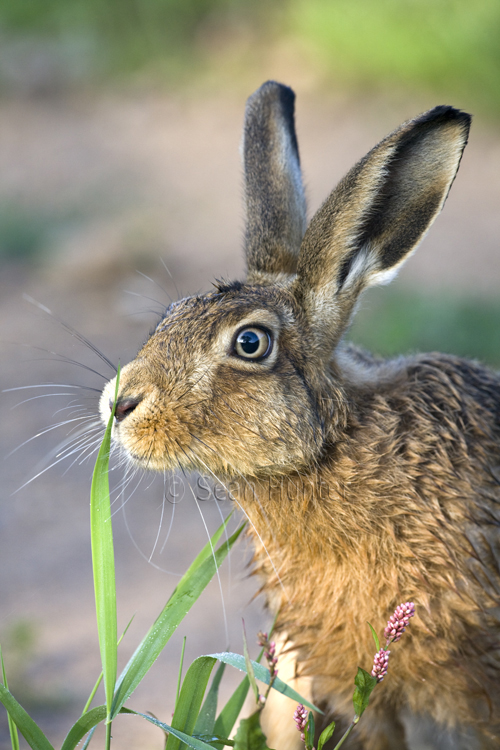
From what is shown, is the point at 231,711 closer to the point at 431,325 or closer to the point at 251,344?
the point at 251,344

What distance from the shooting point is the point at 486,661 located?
257cm

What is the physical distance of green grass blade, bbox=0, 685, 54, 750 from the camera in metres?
2.06

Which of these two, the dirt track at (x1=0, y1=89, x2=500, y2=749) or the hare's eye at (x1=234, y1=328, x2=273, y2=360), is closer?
the hare's eye at (x1=234, y1=328, x2=273, y2=360)

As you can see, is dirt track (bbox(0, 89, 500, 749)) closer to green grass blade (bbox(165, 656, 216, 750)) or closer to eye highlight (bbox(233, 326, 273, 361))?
eye highlight (bbox(233, 326, 273, 361))

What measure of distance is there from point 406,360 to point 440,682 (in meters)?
1.07

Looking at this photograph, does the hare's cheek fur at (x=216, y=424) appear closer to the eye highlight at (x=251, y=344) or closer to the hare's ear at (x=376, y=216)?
the eye highlight at (x=251, y=344)

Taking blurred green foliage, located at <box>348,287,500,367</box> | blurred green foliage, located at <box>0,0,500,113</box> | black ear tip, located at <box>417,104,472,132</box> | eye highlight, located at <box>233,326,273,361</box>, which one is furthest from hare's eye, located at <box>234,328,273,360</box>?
blurred green foliage, located at <box>0,0,500,113</box>

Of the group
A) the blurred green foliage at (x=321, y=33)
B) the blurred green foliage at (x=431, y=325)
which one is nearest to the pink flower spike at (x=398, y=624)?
the blurred green foliage at (x=431, y=325)

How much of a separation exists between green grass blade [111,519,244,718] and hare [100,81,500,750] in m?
0.21

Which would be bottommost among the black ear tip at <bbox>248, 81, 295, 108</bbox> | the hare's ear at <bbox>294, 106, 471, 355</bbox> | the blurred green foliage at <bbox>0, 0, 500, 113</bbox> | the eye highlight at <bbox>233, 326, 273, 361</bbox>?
the eye highlight at <bbox>233, 326, 273, 361</bbox>

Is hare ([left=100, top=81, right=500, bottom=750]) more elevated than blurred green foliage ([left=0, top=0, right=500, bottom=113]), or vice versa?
blurred green foliage ([left=0, top=0, right=500, bottom=113])

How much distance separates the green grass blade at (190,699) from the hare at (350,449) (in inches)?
19.5

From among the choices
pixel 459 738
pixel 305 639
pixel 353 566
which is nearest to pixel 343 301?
pixel 353 566

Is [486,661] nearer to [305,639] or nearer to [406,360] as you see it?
[305,639]
